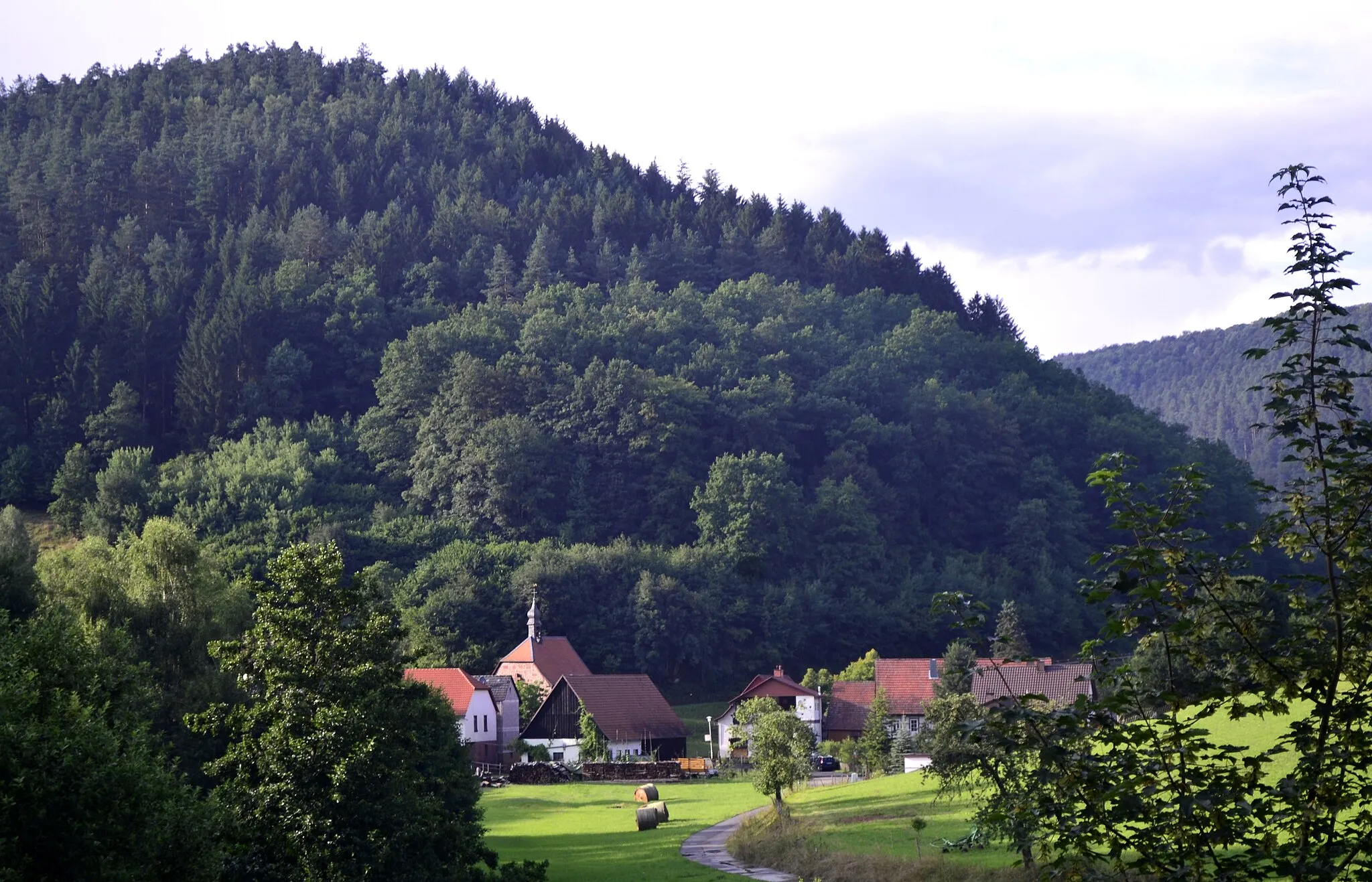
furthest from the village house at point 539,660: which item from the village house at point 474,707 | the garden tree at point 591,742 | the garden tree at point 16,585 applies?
the garden tree at point 16,585

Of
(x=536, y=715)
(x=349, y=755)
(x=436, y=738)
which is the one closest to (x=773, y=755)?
(x=436, y=738)

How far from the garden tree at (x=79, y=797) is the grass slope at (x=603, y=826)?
17984 mm

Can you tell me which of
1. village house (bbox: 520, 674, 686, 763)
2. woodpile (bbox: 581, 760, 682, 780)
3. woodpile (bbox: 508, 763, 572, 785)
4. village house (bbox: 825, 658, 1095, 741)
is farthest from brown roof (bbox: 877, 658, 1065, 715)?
woodpile (bbox: 508, 763, 572, 785)

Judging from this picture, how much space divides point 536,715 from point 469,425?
41106 mm

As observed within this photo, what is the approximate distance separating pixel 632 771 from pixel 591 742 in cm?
488

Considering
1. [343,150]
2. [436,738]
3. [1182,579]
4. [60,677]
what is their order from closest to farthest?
[1182,579] < [60,677] < [436,738] < [343,150]

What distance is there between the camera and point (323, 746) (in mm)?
25281

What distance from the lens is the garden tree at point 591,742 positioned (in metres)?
77.8

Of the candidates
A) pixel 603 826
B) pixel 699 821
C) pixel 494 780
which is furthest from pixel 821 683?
pixel 603 826

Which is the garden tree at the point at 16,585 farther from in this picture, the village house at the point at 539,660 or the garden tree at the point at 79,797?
the village house at the point at 539,660

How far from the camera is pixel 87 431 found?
116m

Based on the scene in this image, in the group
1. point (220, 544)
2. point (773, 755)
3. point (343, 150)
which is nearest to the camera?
point (773, 755)

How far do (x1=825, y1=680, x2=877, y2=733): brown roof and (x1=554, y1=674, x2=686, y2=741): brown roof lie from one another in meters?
9.34

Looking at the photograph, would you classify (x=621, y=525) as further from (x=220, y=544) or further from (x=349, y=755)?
(x=349, y=755)
